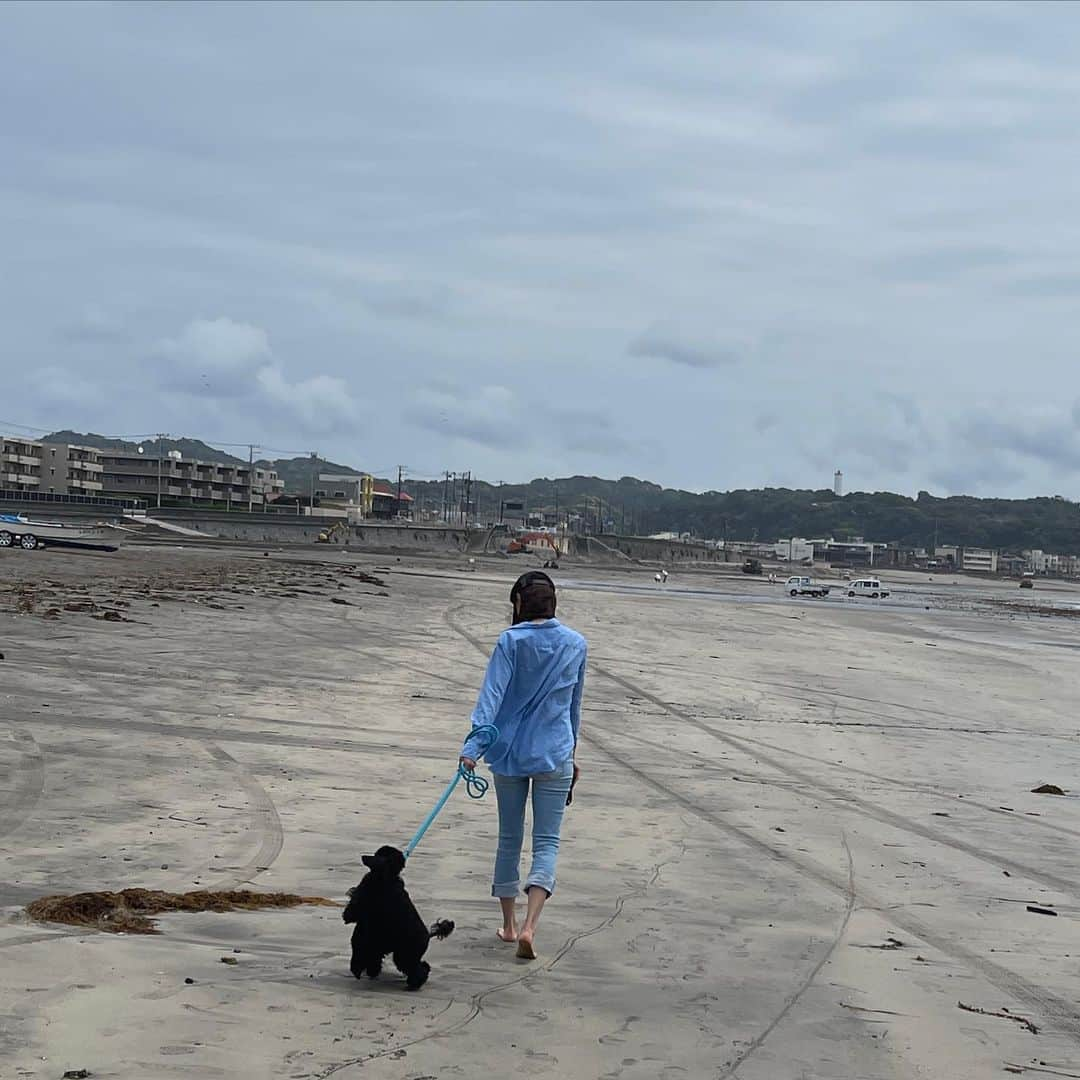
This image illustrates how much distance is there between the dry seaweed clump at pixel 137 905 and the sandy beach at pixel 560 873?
0.12 metres

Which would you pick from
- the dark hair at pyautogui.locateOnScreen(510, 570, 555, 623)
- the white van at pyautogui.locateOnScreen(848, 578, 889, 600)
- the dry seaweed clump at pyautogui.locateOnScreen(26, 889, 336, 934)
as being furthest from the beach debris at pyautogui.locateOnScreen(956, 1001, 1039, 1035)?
the white van at pyautogui.locateOnScreen(848, 578, 889, 600)

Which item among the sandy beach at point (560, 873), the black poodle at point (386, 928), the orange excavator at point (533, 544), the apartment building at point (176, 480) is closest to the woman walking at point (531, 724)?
the sandy beach at point (560, 873)

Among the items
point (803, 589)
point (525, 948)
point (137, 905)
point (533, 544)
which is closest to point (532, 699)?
point (525, 948)

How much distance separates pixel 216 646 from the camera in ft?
62.1

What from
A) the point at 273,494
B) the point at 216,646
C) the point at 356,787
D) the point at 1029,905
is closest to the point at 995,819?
the point at 1029,905

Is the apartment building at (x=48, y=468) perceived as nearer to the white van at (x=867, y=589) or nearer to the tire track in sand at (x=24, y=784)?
the white van at (x=867, y=589)

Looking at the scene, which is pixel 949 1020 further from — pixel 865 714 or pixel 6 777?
pixel 865 714

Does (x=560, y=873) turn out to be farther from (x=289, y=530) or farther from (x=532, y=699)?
(x=289, y=530)

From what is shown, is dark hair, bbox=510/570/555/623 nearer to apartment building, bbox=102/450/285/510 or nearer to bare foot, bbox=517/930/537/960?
bare foot, bbox=517/930/537/960

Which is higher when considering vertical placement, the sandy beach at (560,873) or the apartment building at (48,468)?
the apartment building at (48,468)

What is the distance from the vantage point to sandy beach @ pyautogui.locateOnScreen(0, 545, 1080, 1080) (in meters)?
5.21

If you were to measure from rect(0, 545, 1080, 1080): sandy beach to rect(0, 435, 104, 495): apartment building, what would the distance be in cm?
14339

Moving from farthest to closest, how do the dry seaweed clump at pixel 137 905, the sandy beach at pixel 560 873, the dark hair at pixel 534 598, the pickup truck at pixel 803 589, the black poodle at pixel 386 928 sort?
the pickup truck at pixel 803 589, the dark hair at pixel 534 598, the dry seaweed clump at pixel 137 905, the black poodle at pixel 386 928, the sandy beach at pixel 560 873

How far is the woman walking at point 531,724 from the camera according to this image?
264 inches
